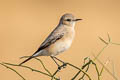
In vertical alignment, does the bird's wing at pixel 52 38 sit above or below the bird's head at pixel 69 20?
below

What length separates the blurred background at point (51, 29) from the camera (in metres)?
10.6

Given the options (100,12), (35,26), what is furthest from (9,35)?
(100,12)

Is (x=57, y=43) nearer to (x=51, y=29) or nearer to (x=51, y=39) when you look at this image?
(x=51, y=39)

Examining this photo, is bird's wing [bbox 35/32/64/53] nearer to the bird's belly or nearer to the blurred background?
the bird's belly

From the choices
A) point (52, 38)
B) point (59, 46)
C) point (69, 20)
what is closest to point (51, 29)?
point (69, 20)

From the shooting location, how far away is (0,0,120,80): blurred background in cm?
1062

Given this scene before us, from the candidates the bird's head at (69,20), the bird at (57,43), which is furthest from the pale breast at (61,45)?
the bird's head at (69,20)

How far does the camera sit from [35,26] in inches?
546

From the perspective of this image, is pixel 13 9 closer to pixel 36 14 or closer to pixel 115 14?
pixel 36 14

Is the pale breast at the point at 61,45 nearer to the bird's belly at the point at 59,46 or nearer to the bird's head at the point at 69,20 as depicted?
the bird's belly at the point at 59,46

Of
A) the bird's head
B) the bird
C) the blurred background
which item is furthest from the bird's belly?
the blurred background

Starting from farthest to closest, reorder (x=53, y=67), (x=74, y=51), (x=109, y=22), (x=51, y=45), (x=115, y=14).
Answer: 1. (x=115, y=14)
2. (x=109, y=22)
3. (x=74, y=51)
4. (x=53, y=67)
5. (x=51, y=45)

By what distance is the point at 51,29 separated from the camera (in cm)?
1308

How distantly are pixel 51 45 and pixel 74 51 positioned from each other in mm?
6192
